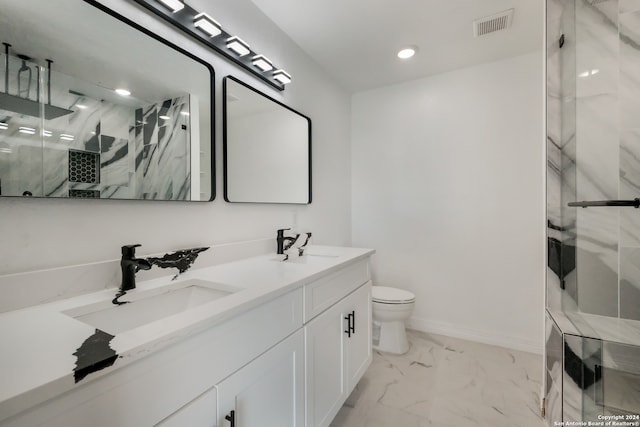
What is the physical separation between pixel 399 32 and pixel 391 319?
2106 mm

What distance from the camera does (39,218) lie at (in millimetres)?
849

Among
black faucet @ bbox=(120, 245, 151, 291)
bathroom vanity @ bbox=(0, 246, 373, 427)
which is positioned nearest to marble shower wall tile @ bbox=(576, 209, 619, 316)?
bathroom vanity @ bbox=(0, 246, 373, 427)

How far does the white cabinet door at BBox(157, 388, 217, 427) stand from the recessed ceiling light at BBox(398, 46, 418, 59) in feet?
7.85

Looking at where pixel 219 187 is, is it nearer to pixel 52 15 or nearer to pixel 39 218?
pixel 39 218

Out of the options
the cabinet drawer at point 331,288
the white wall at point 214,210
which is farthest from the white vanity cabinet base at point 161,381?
the white wall at point 214,210

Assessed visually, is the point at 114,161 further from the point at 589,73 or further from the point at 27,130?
the point at 589,73

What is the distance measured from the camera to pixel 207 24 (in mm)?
1268

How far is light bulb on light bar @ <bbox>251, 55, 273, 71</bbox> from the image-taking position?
1582mm

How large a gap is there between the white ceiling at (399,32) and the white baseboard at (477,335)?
2291mm

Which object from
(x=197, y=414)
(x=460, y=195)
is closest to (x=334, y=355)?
(x=197, y=414)

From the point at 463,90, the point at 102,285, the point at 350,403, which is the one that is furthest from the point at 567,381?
the point at 463,90

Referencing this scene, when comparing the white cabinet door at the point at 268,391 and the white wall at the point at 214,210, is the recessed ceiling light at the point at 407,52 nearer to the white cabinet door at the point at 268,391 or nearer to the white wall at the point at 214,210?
the white wall at the point at 214,210

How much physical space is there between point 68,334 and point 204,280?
474mm

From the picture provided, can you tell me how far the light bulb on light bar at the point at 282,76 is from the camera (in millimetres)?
1733
